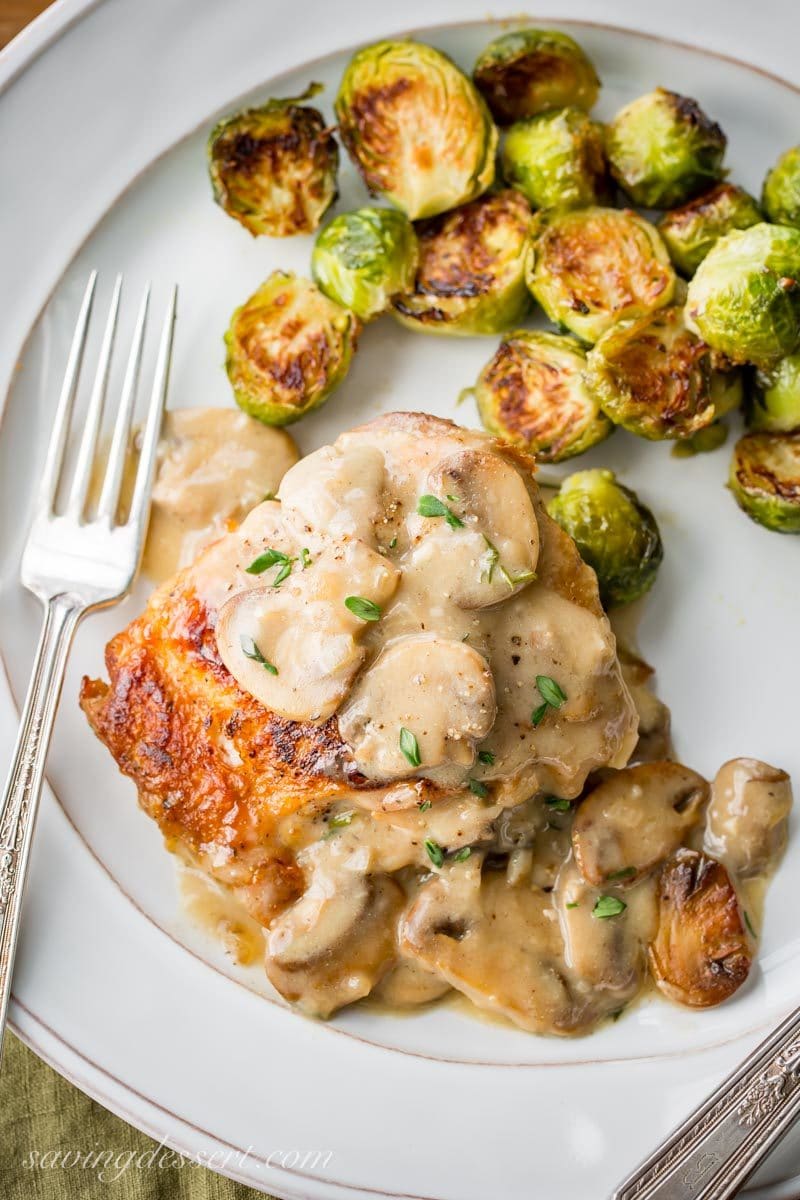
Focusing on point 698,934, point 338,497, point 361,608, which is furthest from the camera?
point 698,934

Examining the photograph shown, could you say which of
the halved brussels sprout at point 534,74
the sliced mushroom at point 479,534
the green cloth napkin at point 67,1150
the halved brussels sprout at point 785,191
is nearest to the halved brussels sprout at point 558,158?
the halved brussels sprout at point 534,74

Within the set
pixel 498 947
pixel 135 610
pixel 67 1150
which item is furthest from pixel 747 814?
pixel 67 1150

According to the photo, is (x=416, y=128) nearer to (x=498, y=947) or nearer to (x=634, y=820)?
(x=634, y=820)

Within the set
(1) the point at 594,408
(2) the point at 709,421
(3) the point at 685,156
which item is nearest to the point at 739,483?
(2) the point at 709,421

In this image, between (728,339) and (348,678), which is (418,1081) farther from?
(728,339)

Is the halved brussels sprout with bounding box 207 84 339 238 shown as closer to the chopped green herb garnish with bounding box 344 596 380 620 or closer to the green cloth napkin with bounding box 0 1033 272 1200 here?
the chopped green herb garnish with bounding box 344 596 380 620

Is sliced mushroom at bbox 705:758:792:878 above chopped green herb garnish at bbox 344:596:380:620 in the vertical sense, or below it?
below

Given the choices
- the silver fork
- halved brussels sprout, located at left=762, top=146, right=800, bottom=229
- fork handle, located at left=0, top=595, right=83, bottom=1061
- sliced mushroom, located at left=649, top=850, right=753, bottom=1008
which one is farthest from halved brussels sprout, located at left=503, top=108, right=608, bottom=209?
sliced mushroom, located at left=649, top=850, right=753, bottom=1008
